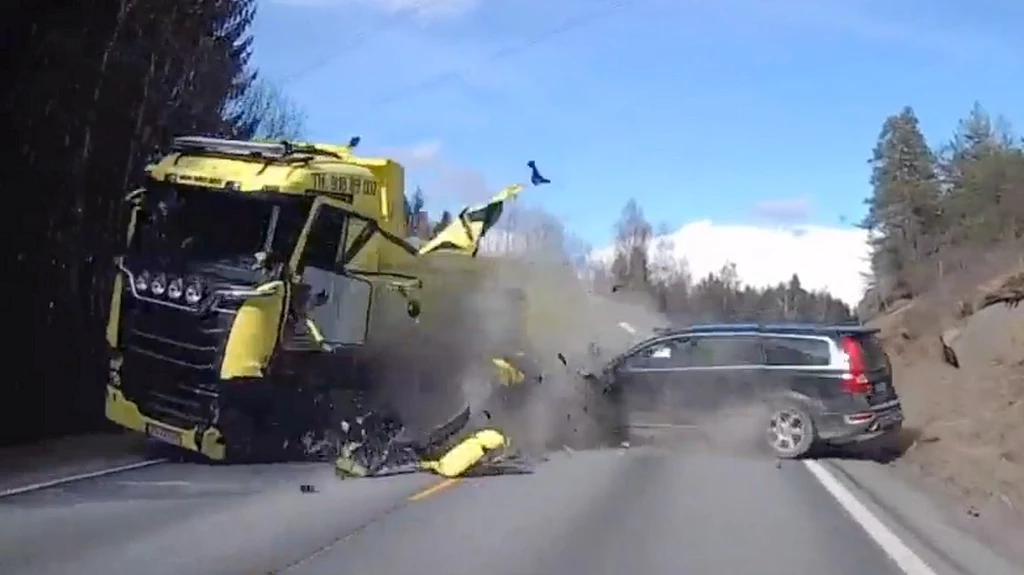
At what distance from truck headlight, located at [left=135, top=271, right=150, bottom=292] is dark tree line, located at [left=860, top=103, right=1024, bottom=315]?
152 feet

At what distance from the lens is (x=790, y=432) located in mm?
20000

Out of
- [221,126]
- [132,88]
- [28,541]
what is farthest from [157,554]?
[221,126]

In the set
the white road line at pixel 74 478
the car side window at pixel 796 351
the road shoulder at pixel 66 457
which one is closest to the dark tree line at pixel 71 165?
the road shoulder at pixel 66 457

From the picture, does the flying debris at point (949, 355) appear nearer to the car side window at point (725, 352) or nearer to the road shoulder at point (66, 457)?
the car side window at point (725, 352)

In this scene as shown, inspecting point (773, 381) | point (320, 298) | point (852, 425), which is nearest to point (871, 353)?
point (852, 425)

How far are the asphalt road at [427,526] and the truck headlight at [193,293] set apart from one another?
1927mm

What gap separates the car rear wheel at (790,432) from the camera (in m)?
19.8

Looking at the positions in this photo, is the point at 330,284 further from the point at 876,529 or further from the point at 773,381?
the point at 876,529

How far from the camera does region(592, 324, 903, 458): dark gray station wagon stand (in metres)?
19.8

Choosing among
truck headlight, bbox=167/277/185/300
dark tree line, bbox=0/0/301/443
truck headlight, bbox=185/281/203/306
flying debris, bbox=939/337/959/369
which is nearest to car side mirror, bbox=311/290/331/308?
truck headlight, bbox=185/281/203/306

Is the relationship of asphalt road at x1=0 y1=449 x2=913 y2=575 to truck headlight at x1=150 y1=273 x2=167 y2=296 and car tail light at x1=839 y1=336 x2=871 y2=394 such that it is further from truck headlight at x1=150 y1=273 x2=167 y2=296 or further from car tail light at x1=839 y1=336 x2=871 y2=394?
car tail light at x1=839 y1=336 x2=871 y2=394

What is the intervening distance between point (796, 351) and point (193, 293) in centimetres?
876

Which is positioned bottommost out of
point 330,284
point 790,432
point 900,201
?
point 790,432

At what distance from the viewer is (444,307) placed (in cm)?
1952
